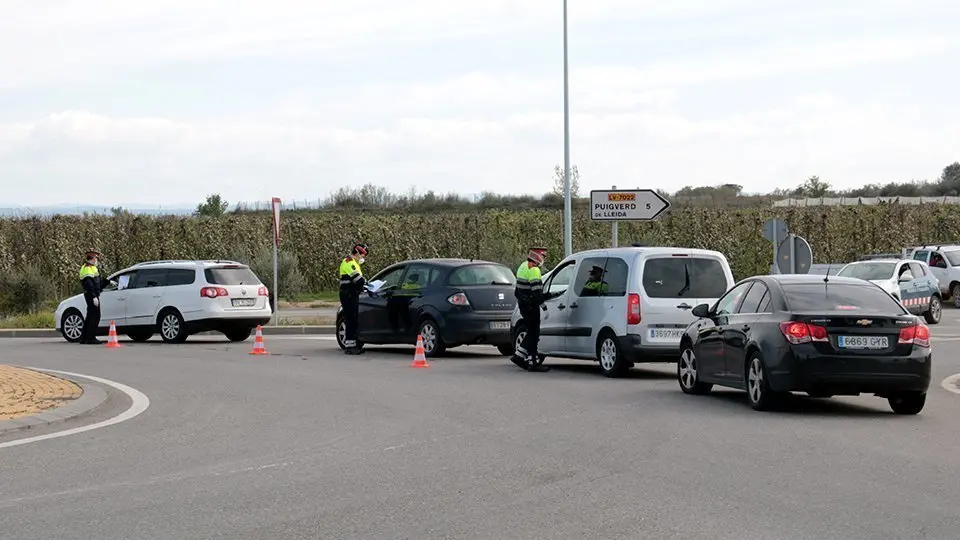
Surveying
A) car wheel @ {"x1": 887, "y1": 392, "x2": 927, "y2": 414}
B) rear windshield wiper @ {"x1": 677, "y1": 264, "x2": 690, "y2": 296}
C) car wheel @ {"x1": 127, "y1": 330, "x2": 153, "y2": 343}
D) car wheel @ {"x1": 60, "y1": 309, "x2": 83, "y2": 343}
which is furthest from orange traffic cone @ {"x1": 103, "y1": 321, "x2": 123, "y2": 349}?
car wheel @ {"x1": 887, "y1": 392, "x2": 927, "y2": 414}

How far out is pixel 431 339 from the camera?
23.7 meters

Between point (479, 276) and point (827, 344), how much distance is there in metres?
10.2

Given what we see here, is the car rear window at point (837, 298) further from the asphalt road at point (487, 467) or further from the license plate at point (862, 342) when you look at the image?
the asphalt road at point (487, 467)

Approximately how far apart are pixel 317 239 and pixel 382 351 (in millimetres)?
26603

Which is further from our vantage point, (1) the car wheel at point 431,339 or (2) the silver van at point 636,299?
(1) the car wheel at point 431,339

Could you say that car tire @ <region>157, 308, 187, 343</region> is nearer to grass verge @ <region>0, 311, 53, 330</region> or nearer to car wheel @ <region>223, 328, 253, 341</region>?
car wheel @ <region>223, 328, 253, 341</region>

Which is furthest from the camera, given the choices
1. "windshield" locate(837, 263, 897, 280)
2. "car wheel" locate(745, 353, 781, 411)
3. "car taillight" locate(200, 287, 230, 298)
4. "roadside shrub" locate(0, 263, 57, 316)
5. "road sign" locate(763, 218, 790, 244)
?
"roadside shrub" locate(0, 263, 57, 316)

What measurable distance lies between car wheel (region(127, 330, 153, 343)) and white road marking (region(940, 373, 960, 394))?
52.0 ft

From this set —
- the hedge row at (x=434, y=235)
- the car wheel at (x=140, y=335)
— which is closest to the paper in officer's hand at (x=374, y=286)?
the car wheel at (x=140, y=335)

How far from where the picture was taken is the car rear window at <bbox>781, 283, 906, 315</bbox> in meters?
14.7

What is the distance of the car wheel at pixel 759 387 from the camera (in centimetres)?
1464

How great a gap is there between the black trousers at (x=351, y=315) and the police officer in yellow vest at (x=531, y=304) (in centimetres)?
465

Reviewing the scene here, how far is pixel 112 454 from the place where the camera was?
11617 mm

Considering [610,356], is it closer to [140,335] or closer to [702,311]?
[702,311]
